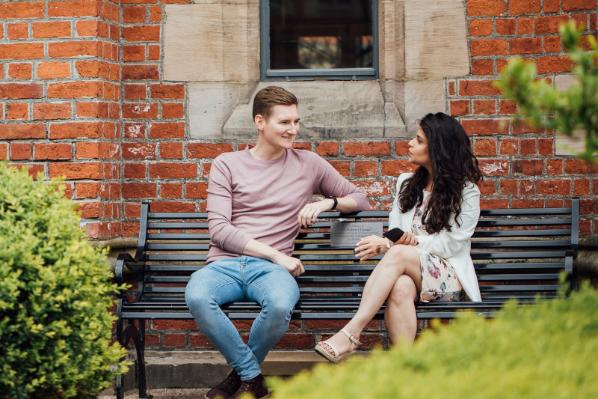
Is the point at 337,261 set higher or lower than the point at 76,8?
lower

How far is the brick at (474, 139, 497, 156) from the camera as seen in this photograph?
6.02m

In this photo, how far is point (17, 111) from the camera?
19.5ft

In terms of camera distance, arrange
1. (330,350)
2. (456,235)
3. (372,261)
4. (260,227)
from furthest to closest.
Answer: (372,261), (260,227), (456,235), (330,350)

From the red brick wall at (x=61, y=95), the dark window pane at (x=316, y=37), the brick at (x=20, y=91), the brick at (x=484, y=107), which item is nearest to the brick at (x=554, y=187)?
the brick at (x=484, y=107)

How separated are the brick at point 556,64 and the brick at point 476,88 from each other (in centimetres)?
30

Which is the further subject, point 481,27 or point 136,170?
point 136,170

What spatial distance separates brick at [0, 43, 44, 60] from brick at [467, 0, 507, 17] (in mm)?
2491

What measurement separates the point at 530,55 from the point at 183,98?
2.06 meters

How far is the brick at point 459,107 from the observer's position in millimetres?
6031

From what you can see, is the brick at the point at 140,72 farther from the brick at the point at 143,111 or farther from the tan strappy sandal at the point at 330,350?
the tan strappy sandal at the point at 330,350

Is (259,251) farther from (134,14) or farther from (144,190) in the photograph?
(134,14)

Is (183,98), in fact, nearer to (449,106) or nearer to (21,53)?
(21,53)

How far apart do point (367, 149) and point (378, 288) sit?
1295 mm

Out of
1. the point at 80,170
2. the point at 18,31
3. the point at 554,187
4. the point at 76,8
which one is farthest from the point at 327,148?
the point at 18,31
